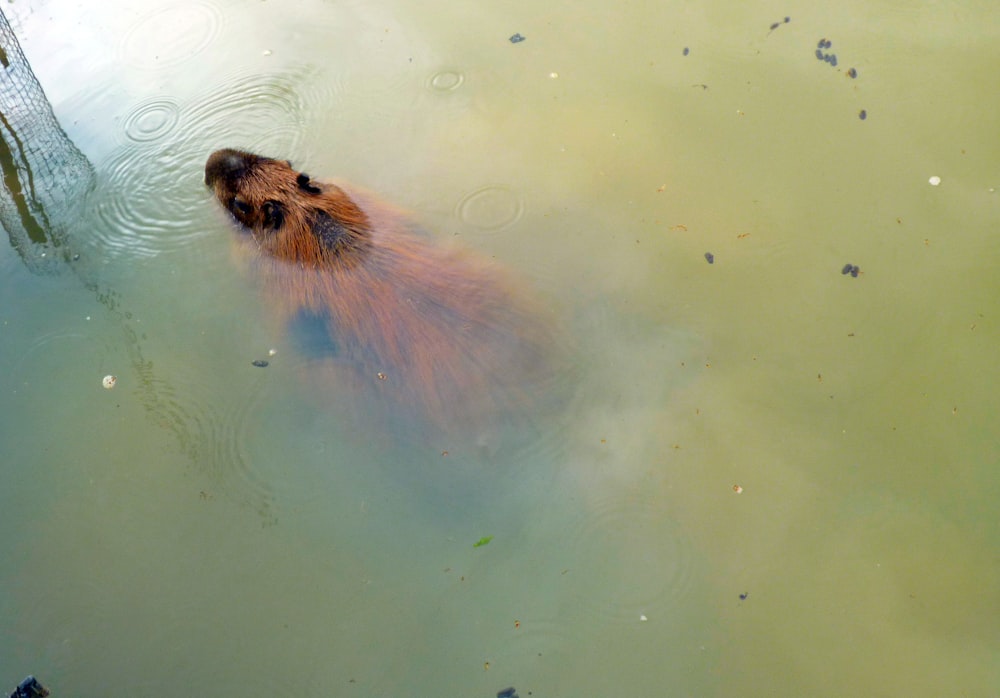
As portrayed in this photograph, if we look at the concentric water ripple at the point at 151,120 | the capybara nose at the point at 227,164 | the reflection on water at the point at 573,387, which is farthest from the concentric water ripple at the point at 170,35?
the capybara nose at the point at 227,164

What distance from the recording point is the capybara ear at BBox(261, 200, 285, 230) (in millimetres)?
3230

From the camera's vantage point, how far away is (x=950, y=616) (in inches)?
98.3

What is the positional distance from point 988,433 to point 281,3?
4.68m

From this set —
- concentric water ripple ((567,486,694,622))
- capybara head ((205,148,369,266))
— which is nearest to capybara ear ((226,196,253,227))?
capybara head ((205,148,369,266))

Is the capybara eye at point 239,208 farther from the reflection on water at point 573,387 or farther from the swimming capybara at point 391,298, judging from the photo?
the reflection on water at point 573,387

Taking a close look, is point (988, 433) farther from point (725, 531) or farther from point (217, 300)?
point (217, 300)

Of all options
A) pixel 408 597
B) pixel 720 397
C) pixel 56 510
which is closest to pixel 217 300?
pixel 56 510

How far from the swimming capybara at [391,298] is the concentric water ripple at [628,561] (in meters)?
0.60

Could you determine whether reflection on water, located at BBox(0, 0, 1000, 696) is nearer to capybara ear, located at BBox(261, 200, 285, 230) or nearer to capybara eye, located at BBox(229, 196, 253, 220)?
capybara eye, located at BBox(229, 196, 253, 220)

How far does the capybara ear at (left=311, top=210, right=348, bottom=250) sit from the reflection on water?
0.54 m

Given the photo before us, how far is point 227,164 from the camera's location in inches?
133

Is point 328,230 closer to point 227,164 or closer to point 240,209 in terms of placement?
point 240,209

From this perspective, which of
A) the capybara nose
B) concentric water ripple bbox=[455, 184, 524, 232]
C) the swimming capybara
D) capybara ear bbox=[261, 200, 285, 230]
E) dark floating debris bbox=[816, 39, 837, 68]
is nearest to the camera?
the swimming capybara

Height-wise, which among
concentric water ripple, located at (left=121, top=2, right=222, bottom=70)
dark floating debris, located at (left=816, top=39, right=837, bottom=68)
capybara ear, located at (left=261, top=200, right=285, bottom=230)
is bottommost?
capybara ear, located at (left=261, top=200, right=285, bottom=230)
